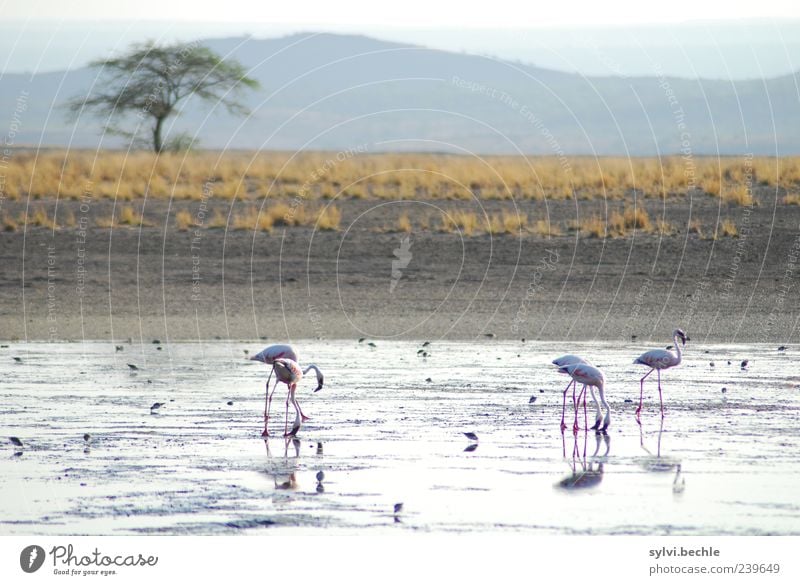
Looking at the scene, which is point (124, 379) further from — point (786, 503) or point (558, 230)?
point (558, 230)

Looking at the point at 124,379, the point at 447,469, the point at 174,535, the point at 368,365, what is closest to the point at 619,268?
the point at 368,365

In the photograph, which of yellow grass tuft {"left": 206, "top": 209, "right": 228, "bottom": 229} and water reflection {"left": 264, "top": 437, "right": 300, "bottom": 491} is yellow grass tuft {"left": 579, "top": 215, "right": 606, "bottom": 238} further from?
water reflection {"left": 264, "top": 437, "right": 300, "bottom": 491}

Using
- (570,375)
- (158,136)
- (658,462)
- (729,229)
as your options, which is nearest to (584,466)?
(658,462)

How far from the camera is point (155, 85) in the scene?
5916 cm

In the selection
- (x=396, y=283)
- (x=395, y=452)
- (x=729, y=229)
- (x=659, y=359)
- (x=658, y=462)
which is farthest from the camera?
(x=729, y=229)

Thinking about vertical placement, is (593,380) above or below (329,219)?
below

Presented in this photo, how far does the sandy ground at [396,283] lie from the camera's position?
88.0 ft

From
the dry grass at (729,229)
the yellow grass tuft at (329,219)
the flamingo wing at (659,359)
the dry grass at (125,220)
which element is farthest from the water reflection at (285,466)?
the dry grass at (125,220)

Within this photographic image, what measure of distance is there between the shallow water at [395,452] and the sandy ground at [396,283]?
4.47 m

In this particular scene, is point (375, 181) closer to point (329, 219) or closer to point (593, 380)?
point (329, 219)

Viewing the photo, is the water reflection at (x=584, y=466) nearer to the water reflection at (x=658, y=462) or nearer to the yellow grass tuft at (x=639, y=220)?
the water reflection at (x=658, y=462)

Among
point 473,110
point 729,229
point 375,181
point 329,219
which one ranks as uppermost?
point 473,110

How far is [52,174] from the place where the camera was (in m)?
48.6

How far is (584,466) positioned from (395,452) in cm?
182
